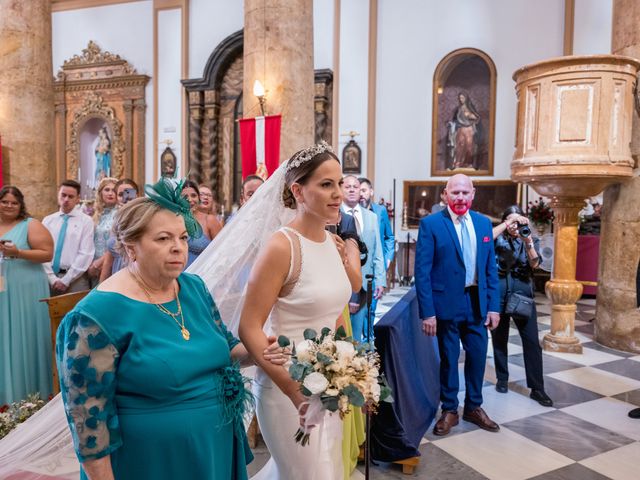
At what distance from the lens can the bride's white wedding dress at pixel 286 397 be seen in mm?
1813

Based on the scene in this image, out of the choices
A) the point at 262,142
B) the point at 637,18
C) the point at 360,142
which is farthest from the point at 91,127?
the point at 637,18

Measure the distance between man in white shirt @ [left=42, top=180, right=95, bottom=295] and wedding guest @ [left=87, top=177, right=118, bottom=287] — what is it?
0.09m

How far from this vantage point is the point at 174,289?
1.63 m

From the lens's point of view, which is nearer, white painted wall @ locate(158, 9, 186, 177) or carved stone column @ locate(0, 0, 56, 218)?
carved stone column @ locate(0, 0, 56, 218)

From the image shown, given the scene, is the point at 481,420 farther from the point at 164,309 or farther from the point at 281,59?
the point at 281,59

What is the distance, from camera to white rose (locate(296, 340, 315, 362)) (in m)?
1.56

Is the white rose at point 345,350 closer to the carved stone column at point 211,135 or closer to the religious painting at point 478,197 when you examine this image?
the religious painting at point 478,197

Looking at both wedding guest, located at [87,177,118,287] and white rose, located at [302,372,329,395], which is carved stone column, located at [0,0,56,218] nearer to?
wedding guest, located at [87,177,118,287]

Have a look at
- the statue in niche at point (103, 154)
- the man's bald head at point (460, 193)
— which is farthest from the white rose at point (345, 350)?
the statue in niche at point (103, 154)

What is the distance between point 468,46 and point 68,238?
30.4 ft

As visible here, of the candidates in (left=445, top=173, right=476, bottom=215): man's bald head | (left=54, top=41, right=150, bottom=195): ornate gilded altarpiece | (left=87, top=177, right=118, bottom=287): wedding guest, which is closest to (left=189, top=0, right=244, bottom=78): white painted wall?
(left=54, top=41, right=150, bottom=195): ornate gilded altarpiece

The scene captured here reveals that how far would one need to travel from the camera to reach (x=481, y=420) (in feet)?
11.7

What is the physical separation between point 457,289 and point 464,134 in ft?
27.1

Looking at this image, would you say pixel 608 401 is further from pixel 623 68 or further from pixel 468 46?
pixel 468 46
